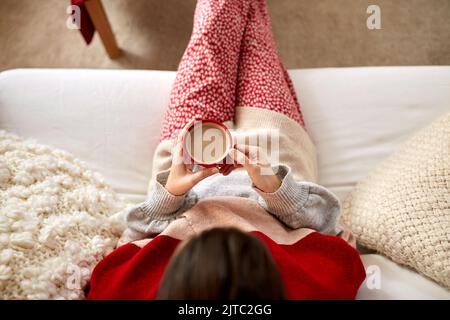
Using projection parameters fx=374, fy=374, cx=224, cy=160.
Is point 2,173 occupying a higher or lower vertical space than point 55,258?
higher

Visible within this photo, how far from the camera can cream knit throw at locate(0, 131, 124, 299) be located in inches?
27.0

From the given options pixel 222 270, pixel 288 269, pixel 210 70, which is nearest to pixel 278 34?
pixel 210 70

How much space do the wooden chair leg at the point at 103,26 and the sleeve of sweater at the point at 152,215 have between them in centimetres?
101

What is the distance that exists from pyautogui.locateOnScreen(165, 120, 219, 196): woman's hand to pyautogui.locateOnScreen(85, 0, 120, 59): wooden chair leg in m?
1.02

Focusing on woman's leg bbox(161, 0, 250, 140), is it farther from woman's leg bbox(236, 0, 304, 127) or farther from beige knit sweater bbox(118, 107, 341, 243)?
beige knit sweater bbox(118, 107, 341, 243)

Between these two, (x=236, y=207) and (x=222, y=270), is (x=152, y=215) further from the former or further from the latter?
(x=222, y=270)

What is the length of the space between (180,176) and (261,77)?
44cm

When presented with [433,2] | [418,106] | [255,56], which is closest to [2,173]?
[255,56]

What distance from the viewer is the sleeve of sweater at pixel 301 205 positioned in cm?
83

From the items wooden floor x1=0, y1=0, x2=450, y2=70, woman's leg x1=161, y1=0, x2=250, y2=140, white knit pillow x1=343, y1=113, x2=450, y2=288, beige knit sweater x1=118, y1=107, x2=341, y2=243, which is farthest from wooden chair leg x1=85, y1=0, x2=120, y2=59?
white knit pillow x1=343, y1=113, x2=450, y2=288
